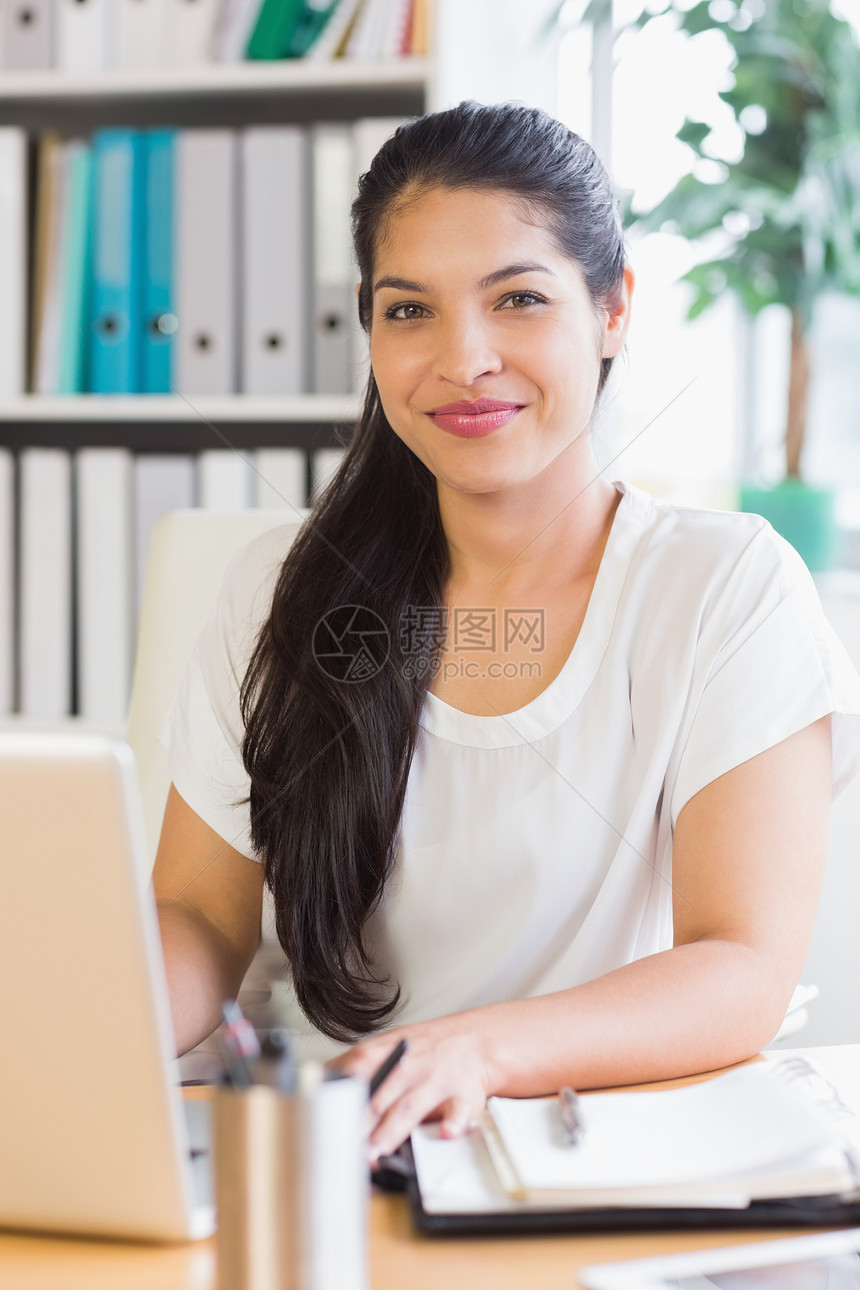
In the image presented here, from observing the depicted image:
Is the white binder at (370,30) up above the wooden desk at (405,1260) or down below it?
above

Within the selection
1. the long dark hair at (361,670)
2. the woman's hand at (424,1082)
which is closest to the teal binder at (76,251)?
the long dark hair at (361,670)

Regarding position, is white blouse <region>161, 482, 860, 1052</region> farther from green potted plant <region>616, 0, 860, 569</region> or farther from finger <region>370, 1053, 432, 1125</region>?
green potted plant <region>616, 0, 860, 569</region>

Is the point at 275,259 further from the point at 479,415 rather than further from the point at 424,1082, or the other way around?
the point at 424,1082

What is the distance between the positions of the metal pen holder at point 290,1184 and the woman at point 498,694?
0.48 m

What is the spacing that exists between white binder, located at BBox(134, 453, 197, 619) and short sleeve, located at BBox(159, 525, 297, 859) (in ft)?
1.58

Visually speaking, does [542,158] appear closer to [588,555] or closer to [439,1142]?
[588,555]

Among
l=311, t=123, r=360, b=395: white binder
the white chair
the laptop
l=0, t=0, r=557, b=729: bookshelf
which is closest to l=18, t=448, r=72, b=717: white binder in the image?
l=0, t=0, r=557, b=729: bookshelf

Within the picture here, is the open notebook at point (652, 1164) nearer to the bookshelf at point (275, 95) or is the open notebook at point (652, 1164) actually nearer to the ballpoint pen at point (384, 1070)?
the ballpoint pen at point (384, 1070)

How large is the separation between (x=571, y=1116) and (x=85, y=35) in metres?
1.55

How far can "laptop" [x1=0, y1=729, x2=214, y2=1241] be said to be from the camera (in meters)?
0.42

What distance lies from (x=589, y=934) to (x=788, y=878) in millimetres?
193

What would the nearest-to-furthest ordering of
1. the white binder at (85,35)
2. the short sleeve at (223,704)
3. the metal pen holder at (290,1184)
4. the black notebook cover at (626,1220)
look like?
the metal pen holder at (290,1184) → the black notebook cover at (626,1220) → the short sleeve at (223,704) → the white binder at (85,35)

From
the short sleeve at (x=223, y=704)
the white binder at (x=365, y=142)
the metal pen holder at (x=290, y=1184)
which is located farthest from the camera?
the white binder at (x=365, y=142)

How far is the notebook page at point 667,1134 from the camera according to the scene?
0.52 m
